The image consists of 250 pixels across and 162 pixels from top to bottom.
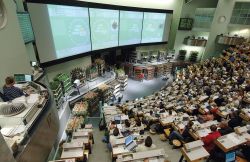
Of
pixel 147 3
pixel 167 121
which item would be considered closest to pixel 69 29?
pixel 167 121

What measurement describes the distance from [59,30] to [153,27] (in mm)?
8430

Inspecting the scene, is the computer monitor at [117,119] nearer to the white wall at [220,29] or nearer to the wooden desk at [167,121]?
the wooden desk at [167,121]

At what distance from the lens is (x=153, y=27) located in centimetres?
1355

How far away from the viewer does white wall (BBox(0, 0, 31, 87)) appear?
402 cm

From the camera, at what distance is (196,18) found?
1417cm

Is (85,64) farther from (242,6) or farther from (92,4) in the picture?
(242,6)

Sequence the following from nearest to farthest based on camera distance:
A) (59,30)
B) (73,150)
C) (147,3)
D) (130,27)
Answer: (73,150), (59,30), (130,27), (147,3)

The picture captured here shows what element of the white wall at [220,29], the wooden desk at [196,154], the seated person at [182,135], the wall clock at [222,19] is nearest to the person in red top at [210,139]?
the seated person at [182,135]

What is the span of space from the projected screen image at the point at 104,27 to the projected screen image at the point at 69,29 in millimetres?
461

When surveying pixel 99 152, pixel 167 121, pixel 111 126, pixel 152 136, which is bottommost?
pixel 99 152

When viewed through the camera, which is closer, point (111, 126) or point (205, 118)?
point (111, 126)

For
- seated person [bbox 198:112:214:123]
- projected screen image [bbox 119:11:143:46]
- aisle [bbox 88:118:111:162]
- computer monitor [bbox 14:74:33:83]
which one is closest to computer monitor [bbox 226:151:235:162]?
seated person [bbox 198:112:214:123]

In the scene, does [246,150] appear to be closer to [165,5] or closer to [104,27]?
[104,27]

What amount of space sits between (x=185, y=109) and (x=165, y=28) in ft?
31.6
